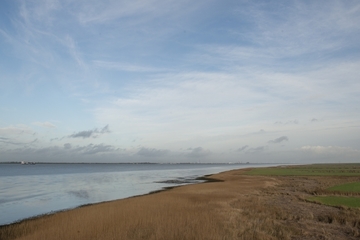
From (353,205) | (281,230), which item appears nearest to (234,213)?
(281,230)

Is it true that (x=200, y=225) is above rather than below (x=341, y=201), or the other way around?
below

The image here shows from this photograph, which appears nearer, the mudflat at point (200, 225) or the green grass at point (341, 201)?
the mudflat at point (200, 225)

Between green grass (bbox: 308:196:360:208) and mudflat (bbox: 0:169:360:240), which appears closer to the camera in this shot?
mudflat (bbox: 0:169:360:240)

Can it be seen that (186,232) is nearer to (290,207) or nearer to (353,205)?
(290,207)

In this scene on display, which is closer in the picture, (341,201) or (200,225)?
(200,225)

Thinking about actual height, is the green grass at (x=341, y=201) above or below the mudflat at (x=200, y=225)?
above

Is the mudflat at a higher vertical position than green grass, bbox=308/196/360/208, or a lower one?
lower

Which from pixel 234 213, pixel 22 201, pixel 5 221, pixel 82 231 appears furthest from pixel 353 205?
pixel 22 201

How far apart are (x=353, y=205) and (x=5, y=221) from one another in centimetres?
2664

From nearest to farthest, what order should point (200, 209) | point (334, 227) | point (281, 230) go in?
point (281, 230) → point (334, 227) → point (200, 209)

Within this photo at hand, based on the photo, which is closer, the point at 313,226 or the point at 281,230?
the point at 281,230

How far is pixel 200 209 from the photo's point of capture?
859 inches

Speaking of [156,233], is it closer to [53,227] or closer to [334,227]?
[53,227]

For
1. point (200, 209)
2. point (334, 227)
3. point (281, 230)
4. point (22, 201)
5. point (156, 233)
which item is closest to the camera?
point (156, 233)
